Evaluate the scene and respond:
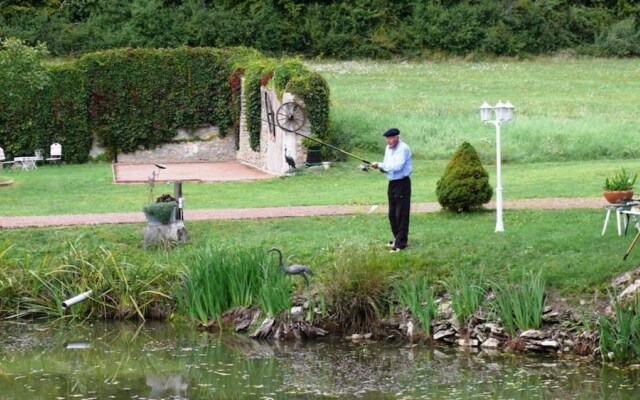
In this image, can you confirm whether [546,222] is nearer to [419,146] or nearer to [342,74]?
[419,146]

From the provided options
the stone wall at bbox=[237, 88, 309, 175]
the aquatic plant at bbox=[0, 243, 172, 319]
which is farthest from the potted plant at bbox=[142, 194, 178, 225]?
the stone wall at bbox=[237, 88, 309, 175]

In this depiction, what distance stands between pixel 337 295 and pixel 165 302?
2845 millimetres

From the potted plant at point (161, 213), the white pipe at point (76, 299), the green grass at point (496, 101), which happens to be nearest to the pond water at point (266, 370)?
the white pipe at point (76, 299)

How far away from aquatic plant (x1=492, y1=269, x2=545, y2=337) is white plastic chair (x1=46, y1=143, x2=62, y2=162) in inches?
993

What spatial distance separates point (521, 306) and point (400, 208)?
10.6 ft

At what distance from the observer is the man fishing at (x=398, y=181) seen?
17.7m

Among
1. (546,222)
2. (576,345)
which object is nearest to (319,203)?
(546,222)

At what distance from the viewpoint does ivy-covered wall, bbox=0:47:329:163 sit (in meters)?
39.2

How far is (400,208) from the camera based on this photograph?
59.0 ft

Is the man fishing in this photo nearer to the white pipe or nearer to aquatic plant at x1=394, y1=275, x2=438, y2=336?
aquatic plant at x1=394, y1=275, x2=438, y2=336

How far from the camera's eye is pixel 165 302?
58.3 ft

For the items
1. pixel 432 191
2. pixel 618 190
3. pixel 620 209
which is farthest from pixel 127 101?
pixel 620 209

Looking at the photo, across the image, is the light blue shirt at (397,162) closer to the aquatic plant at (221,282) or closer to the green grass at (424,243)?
the green grass at (424,243)

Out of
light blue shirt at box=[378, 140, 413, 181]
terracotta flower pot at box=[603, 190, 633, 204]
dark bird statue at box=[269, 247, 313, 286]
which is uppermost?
light blue shirt at box=[378, 140, 413, 181]
